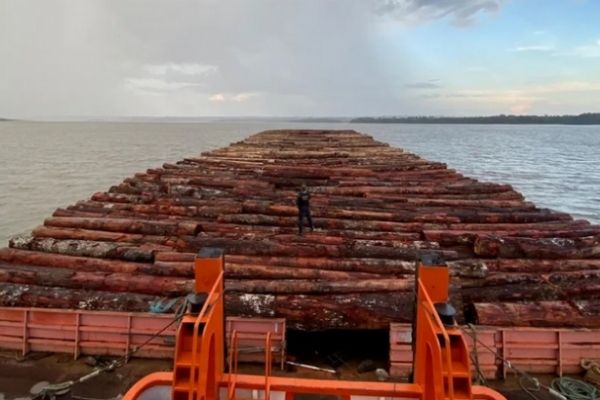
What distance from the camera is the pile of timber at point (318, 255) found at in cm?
898

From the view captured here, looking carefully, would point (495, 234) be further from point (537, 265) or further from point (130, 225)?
point (130, 225)

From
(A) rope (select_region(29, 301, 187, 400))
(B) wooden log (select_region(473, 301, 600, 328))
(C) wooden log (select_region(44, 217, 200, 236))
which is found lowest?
(A) rope (select_region(29, 301, 187, 400))

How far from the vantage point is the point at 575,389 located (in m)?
7.86

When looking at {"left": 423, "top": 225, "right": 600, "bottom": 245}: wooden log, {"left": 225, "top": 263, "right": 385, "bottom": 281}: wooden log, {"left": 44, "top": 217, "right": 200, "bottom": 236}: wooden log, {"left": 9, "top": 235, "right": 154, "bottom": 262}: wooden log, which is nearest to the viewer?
{"left": 225, "top": 263, "right": 385, "bottom": 281}: wooden log

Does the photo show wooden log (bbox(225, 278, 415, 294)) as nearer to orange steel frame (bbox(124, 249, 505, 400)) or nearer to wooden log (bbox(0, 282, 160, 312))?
wooden log (bbox(0, 282, 160, 312))

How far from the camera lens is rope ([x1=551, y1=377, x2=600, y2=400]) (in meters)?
7.65

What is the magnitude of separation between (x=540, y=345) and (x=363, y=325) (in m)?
3.20

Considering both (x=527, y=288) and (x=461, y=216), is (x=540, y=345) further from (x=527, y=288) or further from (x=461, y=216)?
(x=461, y=216)

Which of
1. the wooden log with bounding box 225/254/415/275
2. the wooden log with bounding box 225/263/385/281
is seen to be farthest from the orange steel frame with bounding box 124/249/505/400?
the wooden log with bounding box 225/254/415/275

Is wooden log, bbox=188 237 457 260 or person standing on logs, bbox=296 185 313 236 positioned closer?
wooden log, bbox=188 237 457 260

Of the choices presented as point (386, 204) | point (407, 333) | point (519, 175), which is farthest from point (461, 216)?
point (519, 175)

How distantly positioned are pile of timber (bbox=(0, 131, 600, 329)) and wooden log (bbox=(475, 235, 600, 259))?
0.03m

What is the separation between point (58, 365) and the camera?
8.59 meters

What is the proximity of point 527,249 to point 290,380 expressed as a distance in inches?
295
